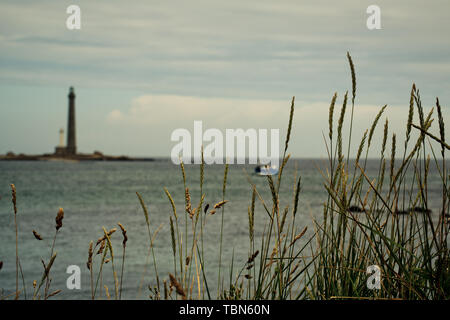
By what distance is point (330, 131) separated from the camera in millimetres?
1745

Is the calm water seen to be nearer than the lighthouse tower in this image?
Yes

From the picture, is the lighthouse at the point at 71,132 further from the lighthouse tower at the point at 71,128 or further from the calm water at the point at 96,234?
the calm water at the point at 96,234

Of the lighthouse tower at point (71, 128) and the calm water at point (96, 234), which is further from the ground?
the lighthouse tower at point (71, 128)

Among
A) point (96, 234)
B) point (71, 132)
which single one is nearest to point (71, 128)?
point (71, 132)

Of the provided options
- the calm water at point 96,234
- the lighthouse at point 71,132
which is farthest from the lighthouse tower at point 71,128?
the calm water at point 96,234

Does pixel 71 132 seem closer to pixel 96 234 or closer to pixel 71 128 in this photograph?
pixel 71 128

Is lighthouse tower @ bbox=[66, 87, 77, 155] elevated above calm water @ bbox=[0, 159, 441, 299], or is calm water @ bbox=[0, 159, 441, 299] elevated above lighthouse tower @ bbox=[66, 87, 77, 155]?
lighthouse tower @ bbox=[66, 87, 77, 155]

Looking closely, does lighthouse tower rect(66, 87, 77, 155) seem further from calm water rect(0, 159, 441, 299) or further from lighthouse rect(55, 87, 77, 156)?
calm water rect(0, 159, 441, 299)

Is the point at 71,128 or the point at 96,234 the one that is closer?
the point at 96,234

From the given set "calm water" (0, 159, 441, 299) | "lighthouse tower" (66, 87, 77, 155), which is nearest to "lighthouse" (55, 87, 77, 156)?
"lighthouse tower" (66, 87, 77, 155)

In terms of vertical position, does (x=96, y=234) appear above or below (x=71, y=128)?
below

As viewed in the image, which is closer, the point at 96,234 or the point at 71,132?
the point at 96,234
